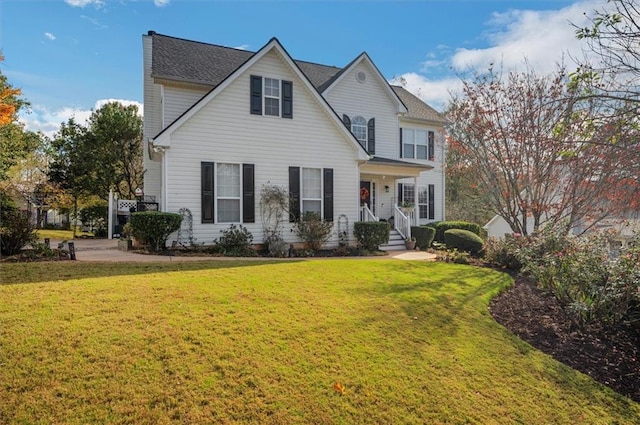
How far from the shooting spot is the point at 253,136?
12.8 meters

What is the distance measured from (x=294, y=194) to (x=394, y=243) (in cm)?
506

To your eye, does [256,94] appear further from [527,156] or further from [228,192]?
[527,156]

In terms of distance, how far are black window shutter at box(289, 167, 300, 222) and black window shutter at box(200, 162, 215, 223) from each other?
279 cm

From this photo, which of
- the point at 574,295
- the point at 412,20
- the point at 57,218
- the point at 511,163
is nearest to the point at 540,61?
the point at 511,163

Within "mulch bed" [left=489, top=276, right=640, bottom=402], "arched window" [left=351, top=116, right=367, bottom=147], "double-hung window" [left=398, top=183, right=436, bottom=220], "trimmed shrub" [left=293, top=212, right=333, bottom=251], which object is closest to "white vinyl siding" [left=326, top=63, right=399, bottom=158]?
"arched window" [left=351, top=116, right=367, bottom=147]

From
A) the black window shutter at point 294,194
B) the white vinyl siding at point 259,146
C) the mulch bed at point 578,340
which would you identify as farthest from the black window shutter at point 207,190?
the mulch bed at point 578,340

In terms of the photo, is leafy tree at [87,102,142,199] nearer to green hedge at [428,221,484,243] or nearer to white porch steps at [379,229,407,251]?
white porch steps at [379,229,407,251]

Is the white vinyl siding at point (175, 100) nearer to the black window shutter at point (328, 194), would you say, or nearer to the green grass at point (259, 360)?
the black window shutter at point (328, 194)

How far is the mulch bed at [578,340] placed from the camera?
4926 millimetres

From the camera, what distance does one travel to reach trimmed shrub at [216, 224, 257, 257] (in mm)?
11805

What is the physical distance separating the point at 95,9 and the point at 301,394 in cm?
1110

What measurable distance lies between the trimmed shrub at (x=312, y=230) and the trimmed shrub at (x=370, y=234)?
1401 millimetres

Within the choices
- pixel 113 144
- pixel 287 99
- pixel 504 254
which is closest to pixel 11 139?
pixel 113 144

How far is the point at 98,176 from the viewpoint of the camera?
942 inches
